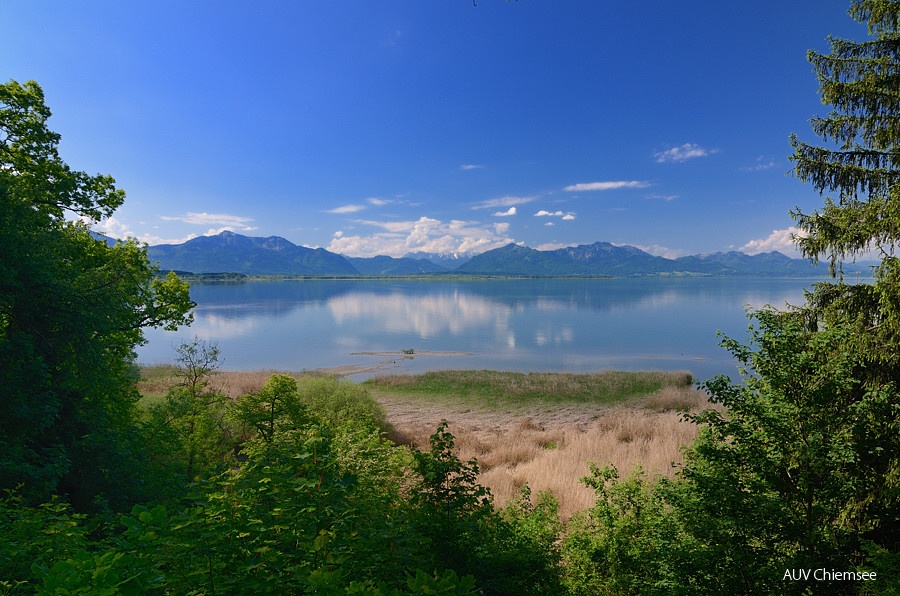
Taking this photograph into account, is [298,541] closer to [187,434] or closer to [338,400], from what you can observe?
[187,434]

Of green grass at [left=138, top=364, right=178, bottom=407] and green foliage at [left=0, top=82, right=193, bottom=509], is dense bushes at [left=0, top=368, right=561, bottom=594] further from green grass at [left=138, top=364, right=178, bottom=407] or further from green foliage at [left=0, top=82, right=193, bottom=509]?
green grass at [left=138, top=364, right=178, bottom=407]

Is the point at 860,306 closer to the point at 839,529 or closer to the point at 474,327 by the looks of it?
the point at 839,529

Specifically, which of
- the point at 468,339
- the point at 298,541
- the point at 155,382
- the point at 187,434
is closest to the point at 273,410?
the point at 187,434

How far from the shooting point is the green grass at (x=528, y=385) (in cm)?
3297

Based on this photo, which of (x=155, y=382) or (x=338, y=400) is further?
(x=155, y=382)

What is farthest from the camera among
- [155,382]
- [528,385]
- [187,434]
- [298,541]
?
[528,385]

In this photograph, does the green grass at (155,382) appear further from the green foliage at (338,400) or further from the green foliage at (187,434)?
the green foliage at (187,434)

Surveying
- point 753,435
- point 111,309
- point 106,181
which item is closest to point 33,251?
point 111,309

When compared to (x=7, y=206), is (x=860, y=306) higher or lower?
lower

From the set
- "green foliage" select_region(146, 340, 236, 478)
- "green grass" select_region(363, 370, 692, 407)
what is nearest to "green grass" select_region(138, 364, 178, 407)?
"green foliage" select_region(146, 340, 236, 478)

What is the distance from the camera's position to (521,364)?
1893 inches

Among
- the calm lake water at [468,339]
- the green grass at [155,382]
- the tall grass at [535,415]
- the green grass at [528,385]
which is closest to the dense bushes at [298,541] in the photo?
the tall grass at [535,415]

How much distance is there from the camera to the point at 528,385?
117 ft

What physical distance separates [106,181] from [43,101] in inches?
119
